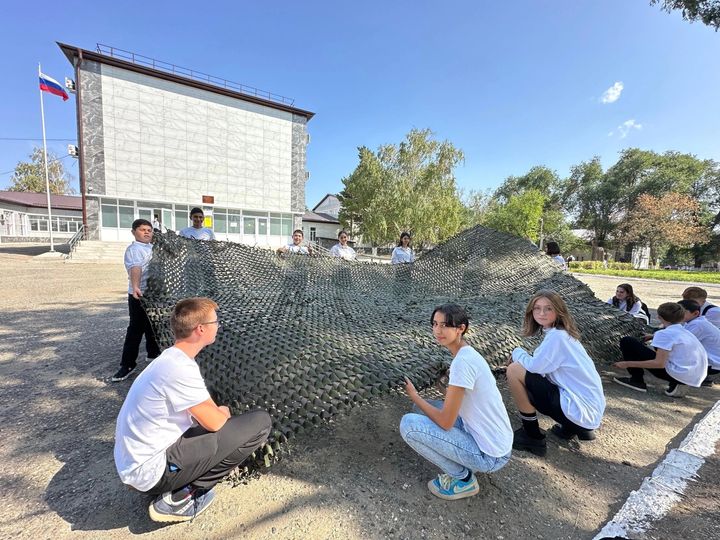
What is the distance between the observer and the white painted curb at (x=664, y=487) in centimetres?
147

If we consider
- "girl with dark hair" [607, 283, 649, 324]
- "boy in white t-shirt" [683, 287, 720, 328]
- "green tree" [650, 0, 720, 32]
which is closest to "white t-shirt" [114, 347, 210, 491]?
"boy in white t-shirt" [683, 287, 720, 328]

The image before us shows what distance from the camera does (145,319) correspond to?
9.59 ft

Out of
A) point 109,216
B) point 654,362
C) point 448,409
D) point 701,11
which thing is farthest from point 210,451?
point 109,216

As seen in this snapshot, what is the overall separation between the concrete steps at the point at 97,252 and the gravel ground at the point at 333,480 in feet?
43.5

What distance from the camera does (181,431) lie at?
1.42 metres

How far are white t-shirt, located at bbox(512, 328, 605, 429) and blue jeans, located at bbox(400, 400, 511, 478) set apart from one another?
597 mm

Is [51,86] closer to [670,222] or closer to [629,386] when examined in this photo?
[629,386]

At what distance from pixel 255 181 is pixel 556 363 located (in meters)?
20.7

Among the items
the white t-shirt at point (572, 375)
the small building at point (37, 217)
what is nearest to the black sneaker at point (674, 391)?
the white t-shirt at point (572, 375)

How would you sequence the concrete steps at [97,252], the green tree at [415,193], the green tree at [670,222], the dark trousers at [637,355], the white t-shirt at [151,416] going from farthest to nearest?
the green tree at [670,222], the green tree at [415,193], the concrete steps at [97,252], the dark trousers at [637,355], the white t-shirt at [151,416]

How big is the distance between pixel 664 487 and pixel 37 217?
35.5 m

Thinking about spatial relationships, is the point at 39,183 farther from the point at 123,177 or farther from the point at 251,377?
the point at 251,377

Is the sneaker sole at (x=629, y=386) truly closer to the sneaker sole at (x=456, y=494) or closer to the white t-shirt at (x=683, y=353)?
the white t-shirt at (x=683, y=353)

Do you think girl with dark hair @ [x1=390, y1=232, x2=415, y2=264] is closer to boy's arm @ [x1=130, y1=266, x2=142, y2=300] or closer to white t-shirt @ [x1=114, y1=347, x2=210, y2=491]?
boy's arm @ [x1=130, y1=266, x2=142, y2=300]
